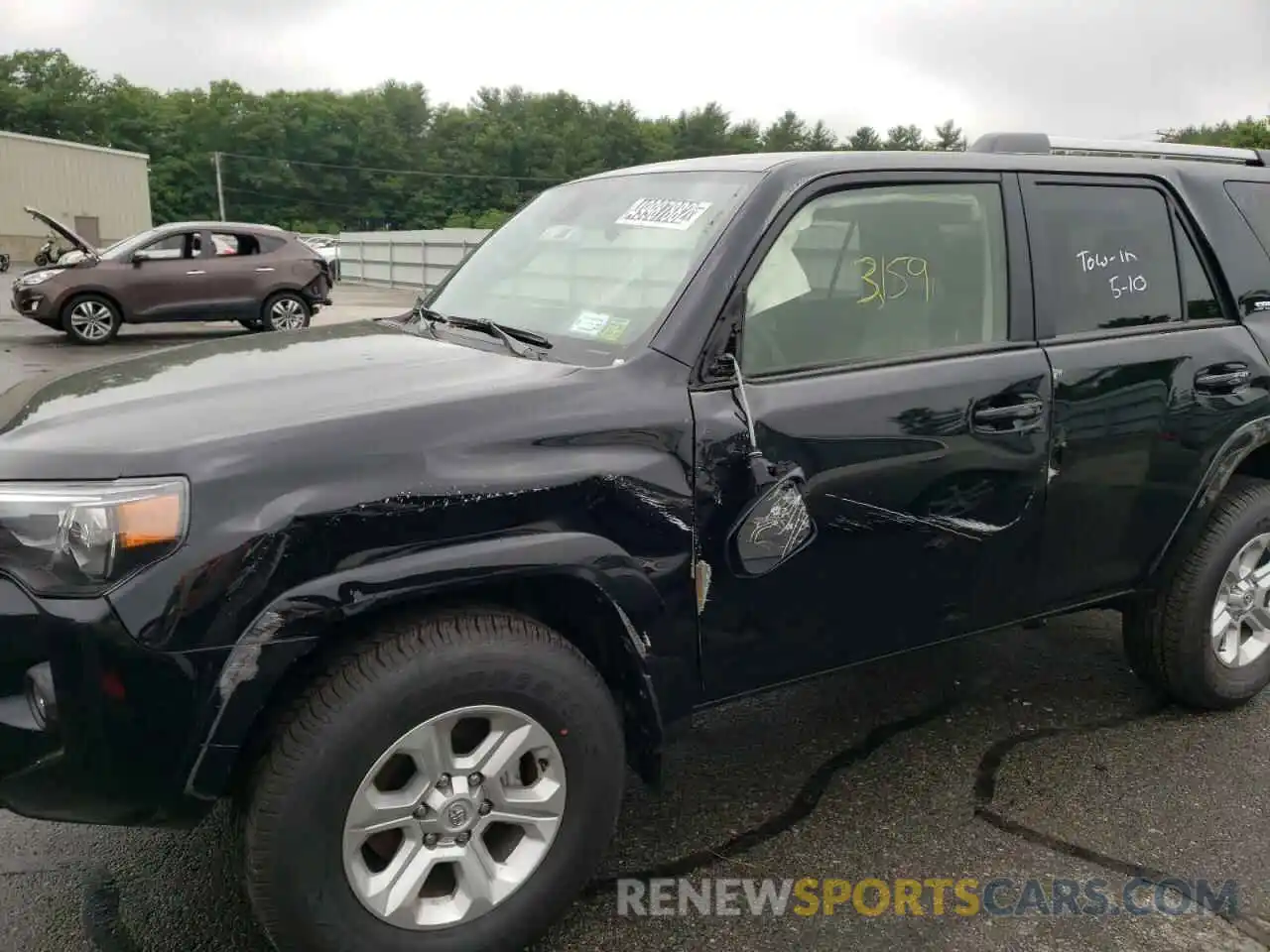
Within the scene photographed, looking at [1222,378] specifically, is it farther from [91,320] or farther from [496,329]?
[91,320]

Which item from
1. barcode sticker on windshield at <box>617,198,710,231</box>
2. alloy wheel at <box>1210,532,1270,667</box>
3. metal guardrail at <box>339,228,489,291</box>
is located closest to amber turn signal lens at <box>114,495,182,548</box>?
barcode sticker on windshield at <box>617,198,710,231</box>

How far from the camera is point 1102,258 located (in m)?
3.28

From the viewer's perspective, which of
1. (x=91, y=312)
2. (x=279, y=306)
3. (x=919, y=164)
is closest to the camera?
(x=919, y=164)

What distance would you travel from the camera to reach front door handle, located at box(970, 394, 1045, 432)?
2.89 m

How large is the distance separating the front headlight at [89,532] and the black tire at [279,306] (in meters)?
13.6

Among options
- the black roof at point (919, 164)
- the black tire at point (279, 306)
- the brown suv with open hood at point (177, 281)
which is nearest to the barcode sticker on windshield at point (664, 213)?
the black roof at point (919, 164)

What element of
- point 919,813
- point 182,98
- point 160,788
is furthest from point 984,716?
point 182,98

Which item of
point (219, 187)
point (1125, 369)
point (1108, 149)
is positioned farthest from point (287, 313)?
point (219, 187)

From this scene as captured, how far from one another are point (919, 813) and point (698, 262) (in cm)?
169

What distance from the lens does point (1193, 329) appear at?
3.43 meters

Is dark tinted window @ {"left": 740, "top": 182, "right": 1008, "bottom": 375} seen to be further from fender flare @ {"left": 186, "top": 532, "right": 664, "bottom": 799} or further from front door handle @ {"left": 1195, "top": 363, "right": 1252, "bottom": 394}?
front door handle @ {"left": 1195, "top": 363, "right": 1252, "bottom": 394}

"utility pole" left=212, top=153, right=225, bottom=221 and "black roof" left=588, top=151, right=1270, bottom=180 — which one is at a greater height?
"utility pole" left=212, top=153, right=225, bottom=221

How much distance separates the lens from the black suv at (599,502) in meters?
1.98

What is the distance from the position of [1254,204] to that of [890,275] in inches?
66.9
